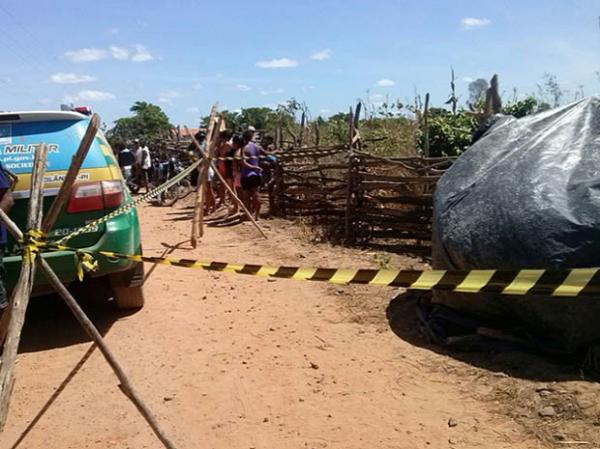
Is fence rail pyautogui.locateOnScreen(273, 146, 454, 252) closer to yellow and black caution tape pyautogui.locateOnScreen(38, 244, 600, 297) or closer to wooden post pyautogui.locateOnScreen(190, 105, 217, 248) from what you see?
wooden post pyautogui.locateOnScreen(190, 105, 217, 248)

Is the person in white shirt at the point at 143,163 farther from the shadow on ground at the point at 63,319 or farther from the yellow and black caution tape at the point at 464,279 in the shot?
the yellow and black caution tape at the point at 464,279

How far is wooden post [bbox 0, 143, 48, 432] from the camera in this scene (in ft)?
8.43

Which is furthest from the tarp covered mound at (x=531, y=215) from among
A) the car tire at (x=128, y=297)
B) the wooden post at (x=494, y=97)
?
the car tire at (x=128, y=297)

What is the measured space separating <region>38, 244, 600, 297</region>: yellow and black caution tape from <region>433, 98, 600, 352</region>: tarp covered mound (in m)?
0.53

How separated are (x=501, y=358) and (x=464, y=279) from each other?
127 cm

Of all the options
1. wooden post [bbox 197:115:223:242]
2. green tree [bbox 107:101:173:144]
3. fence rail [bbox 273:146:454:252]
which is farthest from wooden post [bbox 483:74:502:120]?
green tree [bbox 107:101:173:144]

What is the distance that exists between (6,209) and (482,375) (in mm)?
3408

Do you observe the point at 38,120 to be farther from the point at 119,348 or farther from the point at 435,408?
the point at 435,408

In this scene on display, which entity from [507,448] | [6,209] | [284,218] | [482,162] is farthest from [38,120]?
[284,218]

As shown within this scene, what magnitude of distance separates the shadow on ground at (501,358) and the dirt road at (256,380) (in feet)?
0.27

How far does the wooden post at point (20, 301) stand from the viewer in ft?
8.43

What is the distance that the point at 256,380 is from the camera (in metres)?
4.18

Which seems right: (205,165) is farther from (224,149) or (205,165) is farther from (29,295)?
(29,295)

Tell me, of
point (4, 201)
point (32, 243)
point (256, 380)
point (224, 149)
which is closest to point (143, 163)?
point (224, 149)
